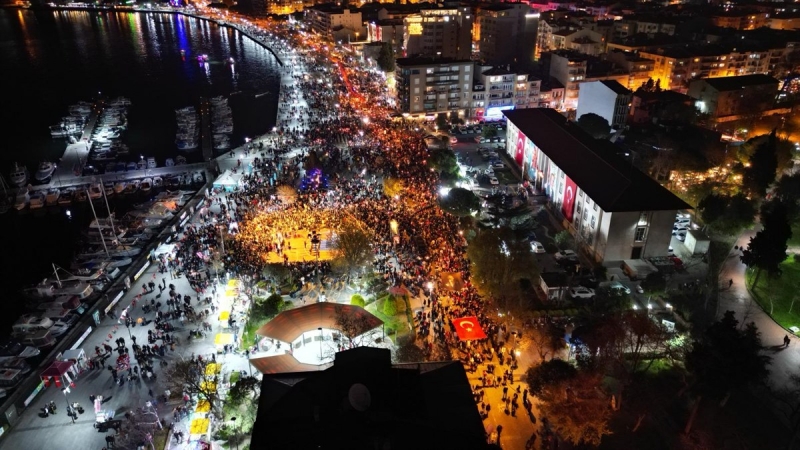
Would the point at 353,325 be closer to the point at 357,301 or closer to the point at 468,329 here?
the point at 357,301

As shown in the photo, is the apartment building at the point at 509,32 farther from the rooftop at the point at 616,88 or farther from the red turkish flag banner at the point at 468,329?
the red turkish flag banner at the point at 468,329

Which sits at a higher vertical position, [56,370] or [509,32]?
[509,32]

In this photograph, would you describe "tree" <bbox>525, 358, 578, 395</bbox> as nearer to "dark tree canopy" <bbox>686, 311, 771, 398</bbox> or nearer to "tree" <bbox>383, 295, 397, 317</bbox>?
"dark tree canopy" <bbox>686, 311, 771, 398</bbox>

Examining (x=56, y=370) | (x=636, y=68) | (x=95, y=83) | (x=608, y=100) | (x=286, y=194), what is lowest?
(x=95, y=83)

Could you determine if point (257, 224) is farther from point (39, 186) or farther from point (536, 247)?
point (39, 186)

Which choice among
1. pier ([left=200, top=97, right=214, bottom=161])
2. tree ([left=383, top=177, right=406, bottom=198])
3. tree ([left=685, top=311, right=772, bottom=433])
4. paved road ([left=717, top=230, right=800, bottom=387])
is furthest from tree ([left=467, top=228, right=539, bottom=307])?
pier ([left=200, top=97, right=214, bottom=161])

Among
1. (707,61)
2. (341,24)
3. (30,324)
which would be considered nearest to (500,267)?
(30,324)
